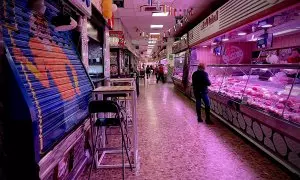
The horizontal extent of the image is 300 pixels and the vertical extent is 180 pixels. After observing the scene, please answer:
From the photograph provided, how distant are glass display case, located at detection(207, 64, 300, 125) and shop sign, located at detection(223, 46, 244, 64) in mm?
1956

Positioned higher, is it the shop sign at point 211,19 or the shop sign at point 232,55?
the shop sign at point 211,19

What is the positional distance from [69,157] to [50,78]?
93cm

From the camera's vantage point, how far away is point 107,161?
14.0ft

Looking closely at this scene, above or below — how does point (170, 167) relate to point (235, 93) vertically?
below

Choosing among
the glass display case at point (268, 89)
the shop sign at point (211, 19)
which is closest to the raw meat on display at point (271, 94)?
the glass display case at point (268, 89)

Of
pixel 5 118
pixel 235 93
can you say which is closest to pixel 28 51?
pixel 5 118

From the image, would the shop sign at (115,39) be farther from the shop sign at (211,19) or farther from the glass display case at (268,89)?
the glass display case at (268,89)

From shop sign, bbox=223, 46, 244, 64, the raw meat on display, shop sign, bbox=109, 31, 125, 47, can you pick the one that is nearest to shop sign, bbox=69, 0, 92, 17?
the raw meat on display

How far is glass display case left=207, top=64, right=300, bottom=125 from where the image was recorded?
4.06m

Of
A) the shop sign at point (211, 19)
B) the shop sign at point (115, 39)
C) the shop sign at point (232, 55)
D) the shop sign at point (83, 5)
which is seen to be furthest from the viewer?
the shop sign at point (115, 39)

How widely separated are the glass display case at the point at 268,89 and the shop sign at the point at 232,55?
6.42 feet

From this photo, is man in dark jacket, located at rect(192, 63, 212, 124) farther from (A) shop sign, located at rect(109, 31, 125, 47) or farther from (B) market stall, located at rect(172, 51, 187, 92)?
(A) shop sign, located at rect(109, 31, 125, 47)

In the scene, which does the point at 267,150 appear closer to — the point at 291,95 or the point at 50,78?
the point at 291,95

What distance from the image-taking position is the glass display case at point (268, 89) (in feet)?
13.3
